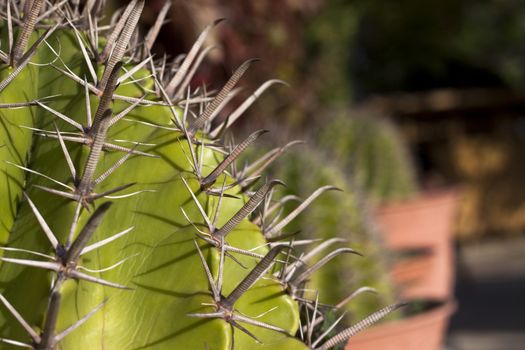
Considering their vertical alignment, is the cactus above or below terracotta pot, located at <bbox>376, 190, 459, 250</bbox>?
below

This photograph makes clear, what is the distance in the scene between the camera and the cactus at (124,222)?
2.40 feet

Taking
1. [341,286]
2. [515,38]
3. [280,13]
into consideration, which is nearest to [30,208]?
[341,286]

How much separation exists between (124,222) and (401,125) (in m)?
9.05

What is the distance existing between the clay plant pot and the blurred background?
0.03ft

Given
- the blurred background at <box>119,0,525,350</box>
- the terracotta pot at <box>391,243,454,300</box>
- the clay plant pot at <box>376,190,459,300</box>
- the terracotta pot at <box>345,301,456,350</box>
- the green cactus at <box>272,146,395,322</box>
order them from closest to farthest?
the terracotta pot at <box>345,301,456,350</box> → the green cactus at <box>272,146,395,322</box> → the blurred background at <box>119,0,525,350</box> → the terracotta pot at <box>391,243,454,300</box> → the clay plant pot at <box>376,190,459,300</box>

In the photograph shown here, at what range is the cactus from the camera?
0.73m

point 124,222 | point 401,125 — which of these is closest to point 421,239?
point 124,222

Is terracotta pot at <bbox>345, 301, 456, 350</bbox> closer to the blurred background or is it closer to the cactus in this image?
the blurred background

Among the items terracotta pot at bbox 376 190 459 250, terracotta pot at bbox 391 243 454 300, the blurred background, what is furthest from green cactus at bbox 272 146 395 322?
terracotta pot at bbox 376 190 459 250

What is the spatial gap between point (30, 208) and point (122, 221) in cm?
8

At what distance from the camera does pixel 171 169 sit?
80cm

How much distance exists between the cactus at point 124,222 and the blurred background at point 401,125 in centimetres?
23

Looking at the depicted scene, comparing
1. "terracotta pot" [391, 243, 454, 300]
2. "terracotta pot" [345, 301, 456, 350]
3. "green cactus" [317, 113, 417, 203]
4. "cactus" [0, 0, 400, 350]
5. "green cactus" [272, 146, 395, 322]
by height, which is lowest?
"cactus" [0, 0, 400, 350]

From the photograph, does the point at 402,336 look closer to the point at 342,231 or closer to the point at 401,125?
the point at 342,231
